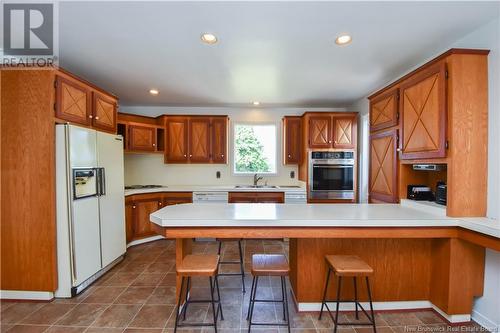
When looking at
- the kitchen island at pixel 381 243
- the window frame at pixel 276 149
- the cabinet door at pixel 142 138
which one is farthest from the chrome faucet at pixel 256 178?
the kitchen island at pixel 381 243

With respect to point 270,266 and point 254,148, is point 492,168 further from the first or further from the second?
A: point 254,148

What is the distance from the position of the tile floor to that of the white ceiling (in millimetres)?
2509

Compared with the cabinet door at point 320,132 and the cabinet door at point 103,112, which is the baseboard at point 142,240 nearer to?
the cabinet door at point 103,112

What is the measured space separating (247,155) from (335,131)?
1.76 m

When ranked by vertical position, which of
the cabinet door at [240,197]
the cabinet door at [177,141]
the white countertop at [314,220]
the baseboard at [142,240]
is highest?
the cabinet door at [177,141]

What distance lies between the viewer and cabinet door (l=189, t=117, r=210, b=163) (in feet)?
14.1

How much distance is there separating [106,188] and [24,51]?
1.61m

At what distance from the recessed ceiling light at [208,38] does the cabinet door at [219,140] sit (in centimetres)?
221

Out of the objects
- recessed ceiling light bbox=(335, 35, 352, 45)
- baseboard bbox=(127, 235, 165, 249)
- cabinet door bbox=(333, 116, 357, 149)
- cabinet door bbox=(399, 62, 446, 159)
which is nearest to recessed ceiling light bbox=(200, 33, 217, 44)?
recessed ceiling light bbox=(335, 35, 352, 45)

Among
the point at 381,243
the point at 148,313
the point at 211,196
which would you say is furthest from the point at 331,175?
the point at 148,313

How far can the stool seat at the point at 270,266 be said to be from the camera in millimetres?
1677

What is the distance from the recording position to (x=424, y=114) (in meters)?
→ 2.02

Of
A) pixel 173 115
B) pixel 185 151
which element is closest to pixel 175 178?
pixel 185 151

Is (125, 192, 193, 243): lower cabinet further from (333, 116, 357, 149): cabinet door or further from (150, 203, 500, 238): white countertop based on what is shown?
(333, 116, 357, 149): cabinet door
